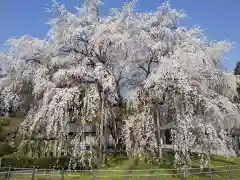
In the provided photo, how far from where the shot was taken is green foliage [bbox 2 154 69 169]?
54.8ft

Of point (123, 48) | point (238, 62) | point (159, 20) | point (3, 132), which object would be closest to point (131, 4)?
point (159, 20)

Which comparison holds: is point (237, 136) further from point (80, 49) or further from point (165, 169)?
point (80, 49)

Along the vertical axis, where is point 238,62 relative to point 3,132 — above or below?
above

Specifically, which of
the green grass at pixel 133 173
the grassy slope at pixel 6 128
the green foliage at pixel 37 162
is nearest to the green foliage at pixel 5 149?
the grassy slope at pixel 6 128

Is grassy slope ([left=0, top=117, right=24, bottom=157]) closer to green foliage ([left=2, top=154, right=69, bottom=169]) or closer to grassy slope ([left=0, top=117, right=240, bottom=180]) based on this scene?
grassy slope ([left=0, top=117, right=240, bottom=180])

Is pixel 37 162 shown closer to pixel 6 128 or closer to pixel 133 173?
pixel 133 173

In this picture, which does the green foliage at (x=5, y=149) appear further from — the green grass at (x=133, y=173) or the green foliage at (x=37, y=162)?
the green grass at (x=133, y=173)

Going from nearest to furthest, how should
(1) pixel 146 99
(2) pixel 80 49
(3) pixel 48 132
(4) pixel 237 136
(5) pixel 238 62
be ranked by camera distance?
(3) pixel 48 132, (1) pixel 146 99, (2) pixel 80 49, (4) pixel 237 136, (5) pixel 238 62

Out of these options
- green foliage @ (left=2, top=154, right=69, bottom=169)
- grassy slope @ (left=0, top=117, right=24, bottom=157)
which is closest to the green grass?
green foliage @ (left=2, top=154, right=69, bottom=169)

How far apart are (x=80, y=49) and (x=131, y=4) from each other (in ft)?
14.5

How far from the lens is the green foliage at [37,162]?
54.8 feet

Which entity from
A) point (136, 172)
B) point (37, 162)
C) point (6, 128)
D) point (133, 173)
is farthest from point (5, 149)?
point (136, 172)

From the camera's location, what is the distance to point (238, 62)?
1756 inches

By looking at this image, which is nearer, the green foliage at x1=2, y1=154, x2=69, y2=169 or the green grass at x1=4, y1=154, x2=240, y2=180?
the green grass at x1=4, y1=154, x2=240, y2=180
